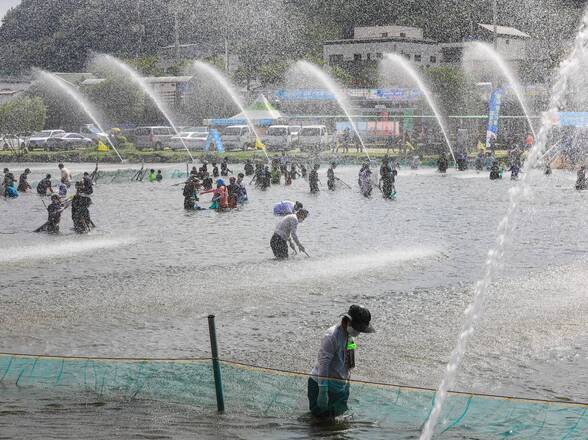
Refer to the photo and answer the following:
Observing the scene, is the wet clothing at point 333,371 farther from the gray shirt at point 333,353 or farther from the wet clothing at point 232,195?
the wet clothing at point 232,195

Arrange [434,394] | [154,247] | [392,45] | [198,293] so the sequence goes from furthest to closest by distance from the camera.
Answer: [392,45] < [154,247] < [198,293] < [434,394]

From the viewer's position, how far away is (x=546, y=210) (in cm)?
2833

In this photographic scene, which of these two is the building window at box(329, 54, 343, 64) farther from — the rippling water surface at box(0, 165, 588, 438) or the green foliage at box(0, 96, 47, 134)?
the rippling water surface at box(0, 165, 588, 438)

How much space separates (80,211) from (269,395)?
14922mm

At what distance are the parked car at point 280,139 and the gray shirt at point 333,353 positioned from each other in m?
49.6

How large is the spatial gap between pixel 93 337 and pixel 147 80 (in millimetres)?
72606

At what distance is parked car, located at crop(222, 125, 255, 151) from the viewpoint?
59.7 meters

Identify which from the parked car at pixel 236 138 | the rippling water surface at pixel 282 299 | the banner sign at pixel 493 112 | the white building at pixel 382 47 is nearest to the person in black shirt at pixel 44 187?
the rippling water surface at pixel 282 299

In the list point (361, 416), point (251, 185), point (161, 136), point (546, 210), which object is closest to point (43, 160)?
point (161, 136)

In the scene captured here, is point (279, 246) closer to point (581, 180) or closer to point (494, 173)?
point (581, 180)

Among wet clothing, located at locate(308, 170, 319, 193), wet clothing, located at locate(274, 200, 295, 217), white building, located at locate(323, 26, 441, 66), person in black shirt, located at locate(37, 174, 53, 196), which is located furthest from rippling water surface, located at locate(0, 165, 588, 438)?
white building, located at locate(323, 26, 441, 66)

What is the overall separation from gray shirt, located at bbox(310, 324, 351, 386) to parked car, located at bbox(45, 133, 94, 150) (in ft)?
194

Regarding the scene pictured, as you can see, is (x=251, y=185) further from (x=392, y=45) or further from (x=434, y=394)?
(x=392, y=45)

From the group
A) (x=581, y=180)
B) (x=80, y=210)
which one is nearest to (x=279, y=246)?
(x=80, y=210)
